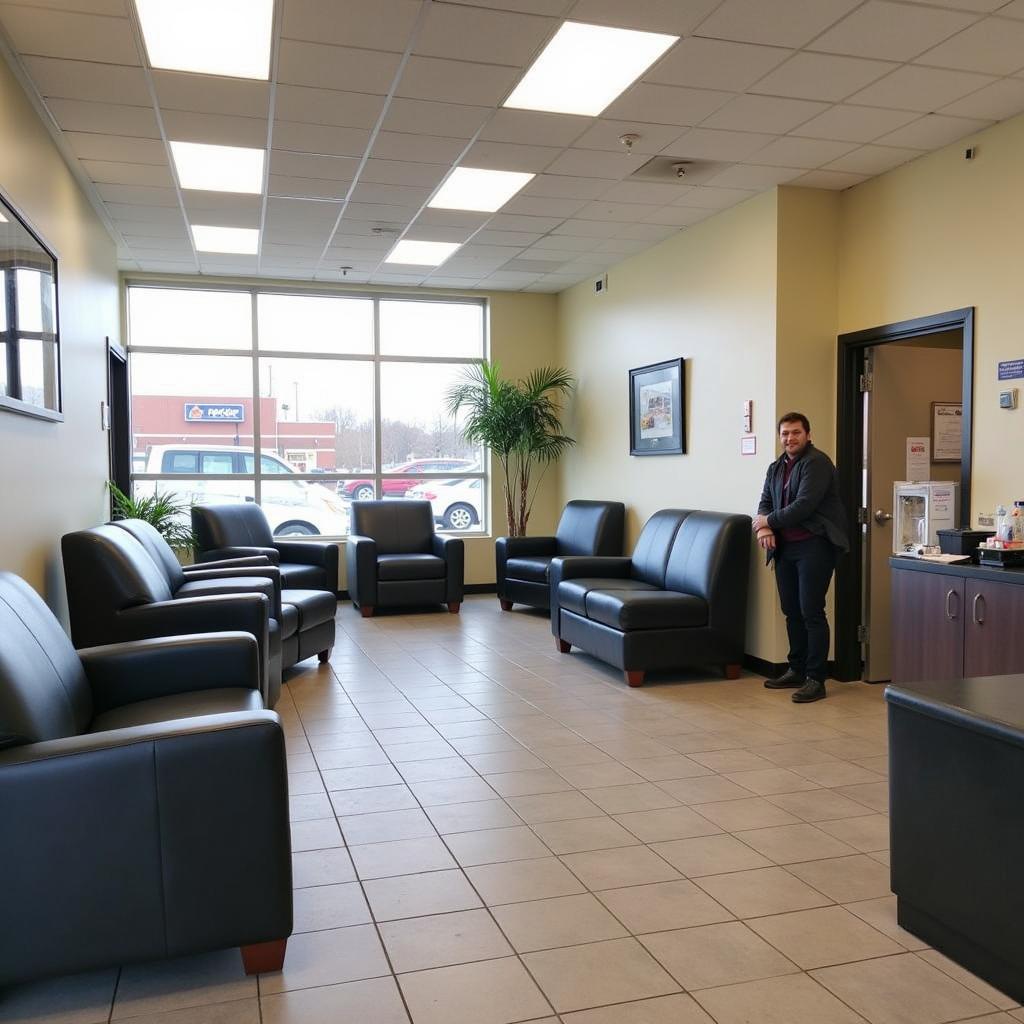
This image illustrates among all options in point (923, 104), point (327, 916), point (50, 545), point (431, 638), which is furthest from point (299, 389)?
point (327, 916)

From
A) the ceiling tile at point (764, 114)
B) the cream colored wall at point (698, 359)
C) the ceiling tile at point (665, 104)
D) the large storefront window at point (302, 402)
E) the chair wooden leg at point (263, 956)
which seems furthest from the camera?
the large storefront window at point (302, 402)

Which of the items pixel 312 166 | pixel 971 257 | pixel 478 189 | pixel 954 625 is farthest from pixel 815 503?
pixel 312 166

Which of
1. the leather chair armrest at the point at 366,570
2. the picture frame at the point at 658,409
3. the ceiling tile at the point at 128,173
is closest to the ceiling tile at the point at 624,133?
the picture frame at the point at 658,409

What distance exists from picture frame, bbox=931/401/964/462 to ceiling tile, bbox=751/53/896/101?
2.16 meters

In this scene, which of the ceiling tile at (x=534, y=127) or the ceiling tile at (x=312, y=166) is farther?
the ceiling tile at (x=312, y=166)

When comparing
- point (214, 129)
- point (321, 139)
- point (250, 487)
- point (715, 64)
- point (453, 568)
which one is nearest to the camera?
point (715, 64)

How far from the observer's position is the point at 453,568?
26.8 feet

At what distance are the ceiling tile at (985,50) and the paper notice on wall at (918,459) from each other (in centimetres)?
218

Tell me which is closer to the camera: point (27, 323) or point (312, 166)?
point (27, 323)

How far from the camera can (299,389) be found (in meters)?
8.86

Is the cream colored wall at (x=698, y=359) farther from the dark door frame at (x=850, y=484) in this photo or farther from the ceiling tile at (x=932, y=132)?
the ceiling tile at (x=932, y=132)

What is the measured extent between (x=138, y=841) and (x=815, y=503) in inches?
154

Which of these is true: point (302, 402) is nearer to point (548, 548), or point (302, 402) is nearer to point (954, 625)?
point (548, 548)

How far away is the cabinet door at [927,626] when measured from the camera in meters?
4.27
